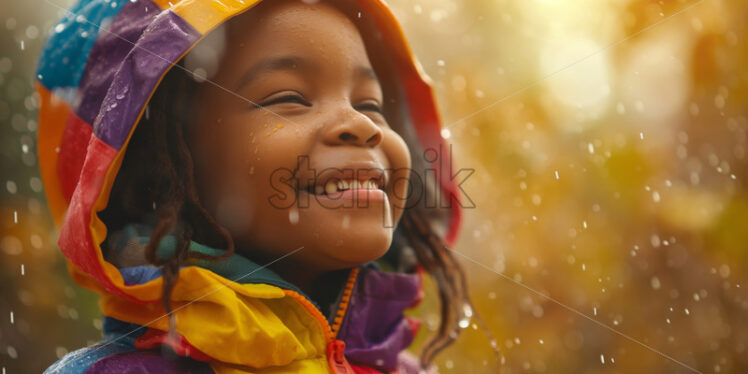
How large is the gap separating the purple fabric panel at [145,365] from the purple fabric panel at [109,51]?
0.33 meters

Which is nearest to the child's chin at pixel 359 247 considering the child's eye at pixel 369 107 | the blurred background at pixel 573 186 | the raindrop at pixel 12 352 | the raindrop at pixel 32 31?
the child's eye at pixel 369 107

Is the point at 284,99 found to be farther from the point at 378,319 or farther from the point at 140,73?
the point at 378,319

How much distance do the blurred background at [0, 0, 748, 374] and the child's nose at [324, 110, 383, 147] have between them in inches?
44.6

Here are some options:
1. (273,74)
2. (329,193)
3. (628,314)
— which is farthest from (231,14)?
(628,314)

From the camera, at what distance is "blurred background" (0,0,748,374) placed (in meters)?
1.96

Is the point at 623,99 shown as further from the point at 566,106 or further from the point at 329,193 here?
the point at 329,193

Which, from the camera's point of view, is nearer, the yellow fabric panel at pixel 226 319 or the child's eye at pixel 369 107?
the yellow fabric panel at pixel 226 319

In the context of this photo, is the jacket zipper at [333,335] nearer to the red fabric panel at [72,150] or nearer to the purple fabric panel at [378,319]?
the purple fabric panel at [378,319]

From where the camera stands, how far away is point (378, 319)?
938mm

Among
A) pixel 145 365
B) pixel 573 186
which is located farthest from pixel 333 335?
pixel 573 186

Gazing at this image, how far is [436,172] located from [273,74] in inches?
19.3

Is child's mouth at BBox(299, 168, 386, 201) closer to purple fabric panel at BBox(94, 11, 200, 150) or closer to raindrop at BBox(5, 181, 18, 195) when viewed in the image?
purple fabric panel at BBox(94, 11, 200, 150)

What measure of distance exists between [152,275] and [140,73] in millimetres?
250

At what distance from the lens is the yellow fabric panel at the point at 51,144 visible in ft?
2.97
